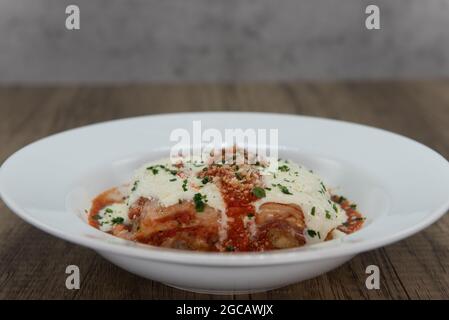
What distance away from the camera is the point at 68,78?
206 inches

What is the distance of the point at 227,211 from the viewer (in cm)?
174

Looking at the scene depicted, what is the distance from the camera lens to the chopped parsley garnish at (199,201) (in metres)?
1.73

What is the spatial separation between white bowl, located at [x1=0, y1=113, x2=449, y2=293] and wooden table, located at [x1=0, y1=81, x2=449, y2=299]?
114mm

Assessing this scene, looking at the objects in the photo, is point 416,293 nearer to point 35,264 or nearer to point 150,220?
point 150,220

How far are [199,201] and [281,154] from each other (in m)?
0.75

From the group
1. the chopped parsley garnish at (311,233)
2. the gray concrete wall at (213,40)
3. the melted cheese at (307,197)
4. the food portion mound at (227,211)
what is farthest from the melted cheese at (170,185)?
the gray concrete wall at (213,40)

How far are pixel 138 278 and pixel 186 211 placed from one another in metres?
0.22

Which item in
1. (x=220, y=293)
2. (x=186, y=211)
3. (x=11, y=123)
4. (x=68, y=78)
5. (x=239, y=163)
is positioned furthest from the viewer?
(x=68, y=78)

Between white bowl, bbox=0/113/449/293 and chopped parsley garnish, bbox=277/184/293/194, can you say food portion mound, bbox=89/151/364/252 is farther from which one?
white bowl, bbox=0/113/449/293

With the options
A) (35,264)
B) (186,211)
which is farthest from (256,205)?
(35,264)

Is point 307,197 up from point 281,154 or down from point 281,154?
up

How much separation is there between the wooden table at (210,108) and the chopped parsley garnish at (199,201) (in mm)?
236

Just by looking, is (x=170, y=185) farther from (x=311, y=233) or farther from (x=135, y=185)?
(x=311, y=233)

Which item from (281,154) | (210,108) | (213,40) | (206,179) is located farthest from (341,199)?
(213,40)
